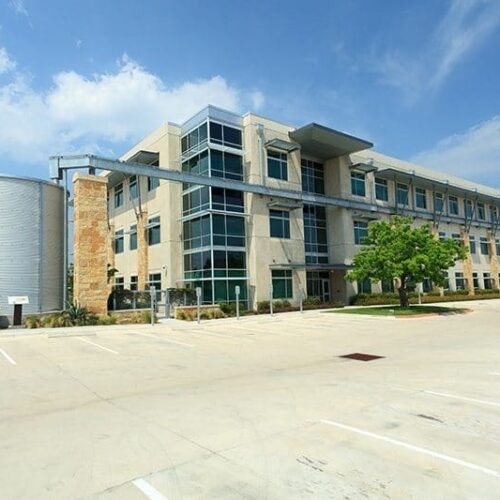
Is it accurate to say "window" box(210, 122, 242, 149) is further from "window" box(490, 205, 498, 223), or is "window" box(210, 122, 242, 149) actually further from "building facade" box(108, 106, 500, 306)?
"window" box(490, 205, 498, 223)

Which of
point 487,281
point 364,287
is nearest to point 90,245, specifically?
point 364,287

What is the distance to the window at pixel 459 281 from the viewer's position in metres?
50.7

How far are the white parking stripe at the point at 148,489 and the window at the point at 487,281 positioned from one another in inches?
2357

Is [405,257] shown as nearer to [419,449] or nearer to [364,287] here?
[364,287]

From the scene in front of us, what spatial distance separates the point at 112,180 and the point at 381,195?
27.8 m

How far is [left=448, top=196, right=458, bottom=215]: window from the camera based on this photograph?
52812 millimetres

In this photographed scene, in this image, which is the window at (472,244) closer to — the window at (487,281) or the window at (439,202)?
the window at (487,281)

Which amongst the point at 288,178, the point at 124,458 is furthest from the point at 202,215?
the point at 124,458

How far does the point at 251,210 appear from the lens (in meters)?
33.8

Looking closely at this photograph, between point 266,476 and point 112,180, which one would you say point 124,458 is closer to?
point 266,476

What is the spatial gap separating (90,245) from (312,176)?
22.7 metres

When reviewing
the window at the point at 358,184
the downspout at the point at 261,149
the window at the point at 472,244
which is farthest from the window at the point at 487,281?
the downspout at the point at 261,149

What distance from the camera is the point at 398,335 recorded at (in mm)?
17781

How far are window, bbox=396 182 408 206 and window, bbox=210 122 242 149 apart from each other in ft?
68.0
